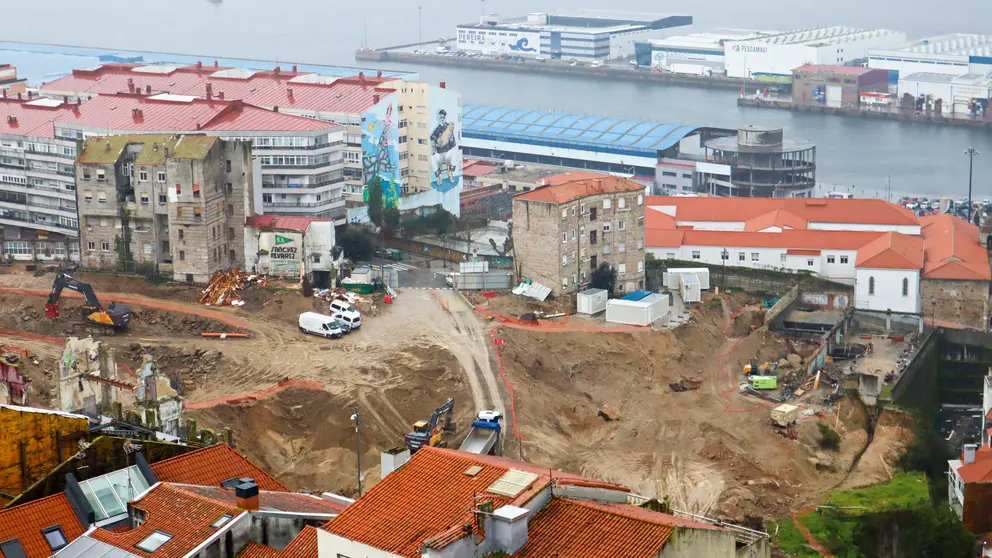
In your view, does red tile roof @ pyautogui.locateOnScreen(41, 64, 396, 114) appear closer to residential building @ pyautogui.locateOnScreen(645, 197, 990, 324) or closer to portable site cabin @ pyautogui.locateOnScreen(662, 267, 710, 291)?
residential building @ pyautogui.locateOnScreen(645, 197, 990, 324)

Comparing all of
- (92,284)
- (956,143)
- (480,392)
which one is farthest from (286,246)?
(956,143)

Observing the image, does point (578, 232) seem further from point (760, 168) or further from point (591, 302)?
point (760, 168)

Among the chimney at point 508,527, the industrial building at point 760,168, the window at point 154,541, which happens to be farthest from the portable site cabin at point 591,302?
the chimney at point 508,527

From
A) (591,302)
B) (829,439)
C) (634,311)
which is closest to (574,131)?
(591,302)

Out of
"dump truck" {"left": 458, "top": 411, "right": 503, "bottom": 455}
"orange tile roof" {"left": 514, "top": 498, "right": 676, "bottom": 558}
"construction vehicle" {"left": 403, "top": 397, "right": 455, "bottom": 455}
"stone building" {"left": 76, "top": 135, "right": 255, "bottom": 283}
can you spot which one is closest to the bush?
"dump truck" {"left": 458, "top": 411, "right": 503, "bottom": 455}

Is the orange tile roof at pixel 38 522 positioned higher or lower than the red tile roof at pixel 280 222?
higher

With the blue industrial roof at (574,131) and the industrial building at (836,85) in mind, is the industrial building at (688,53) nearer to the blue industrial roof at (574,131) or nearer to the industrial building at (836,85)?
the industrial building at (836,85)

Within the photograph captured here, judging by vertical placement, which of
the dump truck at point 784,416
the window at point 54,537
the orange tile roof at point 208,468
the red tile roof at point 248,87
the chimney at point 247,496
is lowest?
the dump truck at point 784,416
